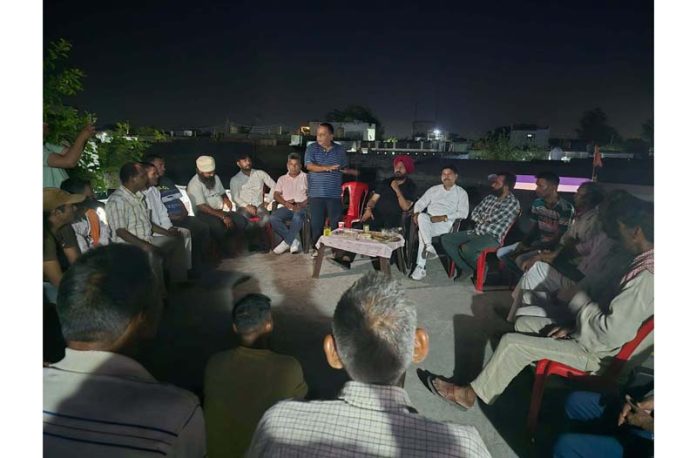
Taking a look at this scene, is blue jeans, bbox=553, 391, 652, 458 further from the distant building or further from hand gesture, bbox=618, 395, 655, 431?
the distant building

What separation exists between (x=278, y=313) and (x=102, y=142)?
235 centimetres

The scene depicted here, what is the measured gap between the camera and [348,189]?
19.2ft

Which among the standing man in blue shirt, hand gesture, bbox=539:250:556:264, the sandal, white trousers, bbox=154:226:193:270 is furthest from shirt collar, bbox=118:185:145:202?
hand gesture, bbox=539:250:556:264

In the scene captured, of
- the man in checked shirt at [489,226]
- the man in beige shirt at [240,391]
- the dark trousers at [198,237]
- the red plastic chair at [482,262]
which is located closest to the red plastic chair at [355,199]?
the man in checked shirt at [489,226]

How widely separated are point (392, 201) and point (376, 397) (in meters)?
4.57

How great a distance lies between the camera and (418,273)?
14.9 ft

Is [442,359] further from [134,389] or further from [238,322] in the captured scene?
[134,389]

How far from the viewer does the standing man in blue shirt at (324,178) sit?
521cm

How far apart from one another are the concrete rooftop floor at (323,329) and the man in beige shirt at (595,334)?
0.20m

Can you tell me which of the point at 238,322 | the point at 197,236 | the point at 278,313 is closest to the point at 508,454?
the point at 238,322

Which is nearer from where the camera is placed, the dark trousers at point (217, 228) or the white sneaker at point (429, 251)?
the white sneaker at point (429, 251)

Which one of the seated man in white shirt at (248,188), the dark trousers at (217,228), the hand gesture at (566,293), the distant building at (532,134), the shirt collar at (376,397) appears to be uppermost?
the distant building at (532,134)

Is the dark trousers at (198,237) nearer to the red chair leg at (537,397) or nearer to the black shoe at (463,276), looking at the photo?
the black shoe at (463,276)

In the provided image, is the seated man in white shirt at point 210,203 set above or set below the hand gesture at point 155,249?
above
